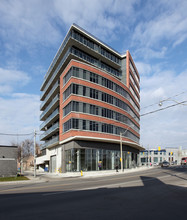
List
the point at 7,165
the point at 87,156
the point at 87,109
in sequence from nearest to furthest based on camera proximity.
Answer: the point at 7,165
the point at 87,156
the point at 87,109

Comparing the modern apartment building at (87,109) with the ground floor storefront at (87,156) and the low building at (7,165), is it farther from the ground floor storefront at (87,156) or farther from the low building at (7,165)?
the low building at (7,165)

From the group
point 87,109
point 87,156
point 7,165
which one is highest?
point 87,109

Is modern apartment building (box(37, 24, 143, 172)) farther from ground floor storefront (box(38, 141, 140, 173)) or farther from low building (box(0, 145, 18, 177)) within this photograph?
low building (box(0, 145, 18, 177))

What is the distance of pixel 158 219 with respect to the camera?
6676 millimetres

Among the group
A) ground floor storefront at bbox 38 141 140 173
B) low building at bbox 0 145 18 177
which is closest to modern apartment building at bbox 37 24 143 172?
ground floor storefront at bbox 38 141 140 173

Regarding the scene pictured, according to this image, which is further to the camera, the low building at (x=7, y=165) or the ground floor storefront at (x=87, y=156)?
the ground floor storefront at (x=87, y=156)

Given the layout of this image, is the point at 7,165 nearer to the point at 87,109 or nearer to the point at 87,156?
the point at 87,156

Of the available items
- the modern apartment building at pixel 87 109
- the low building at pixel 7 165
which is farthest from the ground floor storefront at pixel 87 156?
the low building at pixel 7 165

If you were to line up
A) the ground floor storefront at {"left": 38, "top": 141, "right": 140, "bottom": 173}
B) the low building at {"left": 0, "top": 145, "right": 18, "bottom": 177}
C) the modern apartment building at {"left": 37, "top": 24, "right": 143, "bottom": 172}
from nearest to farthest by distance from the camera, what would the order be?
the low building at {"left": 0, "top": 145, "right": 18, "bottom": 177}, the ground floor storefront at {"left": 38, "top": 141, "right": 140, "bottom": 173}, the modern apartment building at {"left": 37, "top": 24, "right": 143, "bottom": 172}

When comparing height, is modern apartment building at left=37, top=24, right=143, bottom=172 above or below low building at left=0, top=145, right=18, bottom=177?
above

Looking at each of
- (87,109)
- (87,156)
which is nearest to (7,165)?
(87,156)

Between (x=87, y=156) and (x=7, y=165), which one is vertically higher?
(x=87, y=156)

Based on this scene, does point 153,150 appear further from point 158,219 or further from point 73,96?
point 158,219

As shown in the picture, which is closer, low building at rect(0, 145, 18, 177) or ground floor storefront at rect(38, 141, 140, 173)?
low building at rect(0, 145, 18, 177)
